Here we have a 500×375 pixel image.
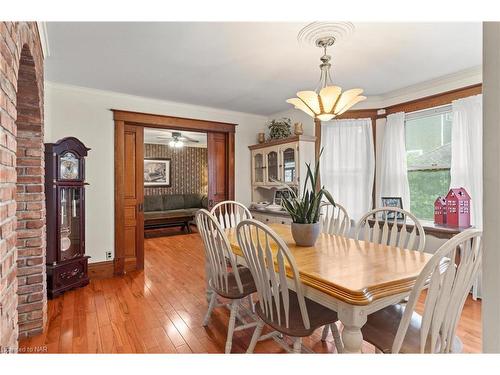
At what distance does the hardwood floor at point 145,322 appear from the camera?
1956mm

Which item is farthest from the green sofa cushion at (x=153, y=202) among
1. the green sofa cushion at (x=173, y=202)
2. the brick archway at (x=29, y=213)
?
the brick archway at (x=29, y=213)

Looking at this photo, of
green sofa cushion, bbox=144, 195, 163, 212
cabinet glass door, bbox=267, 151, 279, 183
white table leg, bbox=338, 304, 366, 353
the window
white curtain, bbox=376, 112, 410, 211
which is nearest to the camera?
white table leg, bbox=338, 304, 366, 353

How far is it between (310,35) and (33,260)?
2.72m

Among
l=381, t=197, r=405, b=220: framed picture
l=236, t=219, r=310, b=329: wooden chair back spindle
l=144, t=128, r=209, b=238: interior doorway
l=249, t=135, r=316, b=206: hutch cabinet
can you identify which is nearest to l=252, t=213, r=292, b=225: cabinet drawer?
l=249, t=135, r=316, b=206: hutch cabinet

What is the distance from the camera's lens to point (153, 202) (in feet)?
21.9

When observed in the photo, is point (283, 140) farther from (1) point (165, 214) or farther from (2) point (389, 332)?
(1) point (165, 214)

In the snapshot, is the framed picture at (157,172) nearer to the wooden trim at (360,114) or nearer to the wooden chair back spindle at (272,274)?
the wooden trim at (360,114)

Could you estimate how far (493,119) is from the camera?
0.57 m

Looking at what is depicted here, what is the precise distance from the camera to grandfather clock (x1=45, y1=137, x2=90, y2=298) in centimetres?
281

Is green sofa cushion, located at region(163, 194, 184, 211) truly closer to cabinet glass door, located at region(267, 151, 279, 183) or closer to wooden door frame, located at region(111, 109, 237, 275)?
wooden door frame, located at region(111, 109, 237, 275)

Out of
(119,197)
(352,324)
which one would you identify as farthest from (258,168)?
(352,324)

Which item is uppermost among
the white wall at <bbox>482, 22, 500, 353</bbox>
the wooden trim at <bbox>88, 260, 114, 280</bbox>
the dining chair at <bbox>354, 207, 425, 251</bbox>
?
the white wall at <bbox>482, 22, 500, 353</bbox>

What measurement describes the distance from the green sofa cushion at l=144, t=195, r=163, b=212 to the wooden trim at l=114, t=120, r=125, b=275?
303cm
